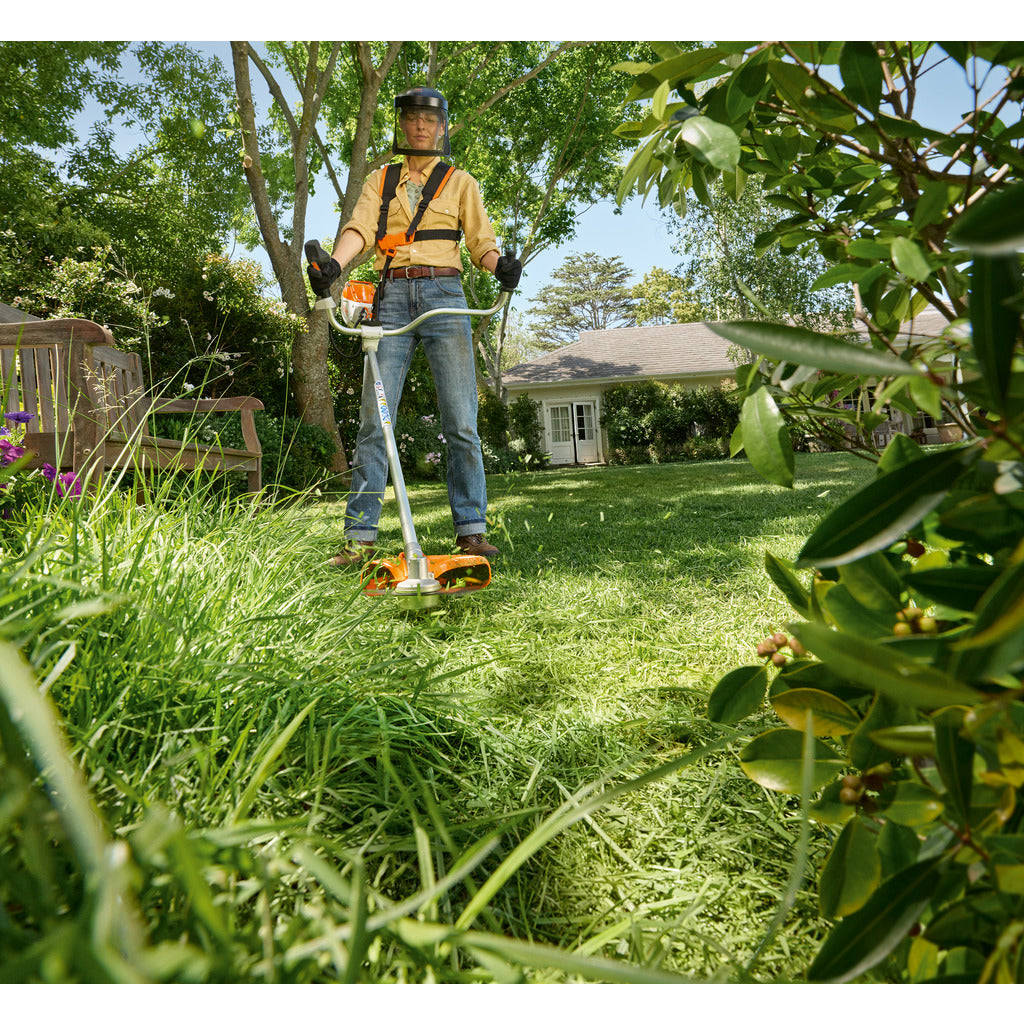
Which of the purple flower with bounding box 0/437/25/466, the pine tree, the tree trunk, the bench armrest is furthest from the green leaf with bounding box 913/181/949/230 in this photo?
the pine tree

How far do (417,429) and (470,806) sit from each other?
11.7 meters

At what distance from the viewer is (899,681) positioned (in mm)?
360

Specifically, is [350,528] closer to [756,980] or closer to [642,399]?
[756,980]

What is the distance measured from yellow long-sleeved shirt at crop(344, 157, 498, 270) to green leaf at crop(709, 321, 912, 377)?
272cm

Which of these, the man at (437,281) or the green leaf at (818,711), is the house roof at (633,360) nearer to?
the man at (437,281)

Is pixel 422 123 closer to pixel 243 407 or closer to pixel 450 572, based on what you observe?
pixel 243 407

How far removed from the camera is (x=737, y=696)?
785 millimetres

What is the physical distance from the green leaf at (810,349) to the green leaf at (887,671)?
0.56 ft

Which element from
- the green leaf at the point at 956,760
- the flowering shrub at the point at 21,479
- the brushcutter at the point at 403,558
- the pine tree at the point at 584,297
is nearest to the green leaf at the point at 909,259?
the green leaf at the point at 956,760

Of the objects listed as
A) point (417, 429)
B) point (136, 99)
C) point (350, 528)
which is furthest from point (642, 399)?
point (350, 528)

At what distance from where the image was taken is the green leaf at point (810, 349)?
1.43 feet

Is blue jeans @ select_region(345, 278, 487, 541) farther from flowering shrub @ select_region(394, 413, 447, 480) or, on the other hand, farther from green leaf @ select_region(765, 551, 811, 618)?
flowering shrub @ select_region(394, 413, 447, 480)


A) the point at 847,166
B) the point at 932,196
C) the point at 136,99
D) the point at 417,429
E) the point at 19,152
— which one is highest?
the point at 136,99

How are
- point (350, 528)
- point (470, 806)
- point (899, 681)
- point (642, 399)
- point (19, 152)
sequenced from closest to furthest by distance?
point (899, 681) < point (470, 806) < point (350, 528) < point (19, 152) < point (642, 399)
